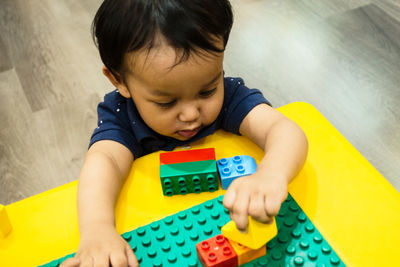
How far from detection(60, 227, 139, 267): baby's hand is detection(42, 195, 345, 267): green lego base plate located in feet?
0.09

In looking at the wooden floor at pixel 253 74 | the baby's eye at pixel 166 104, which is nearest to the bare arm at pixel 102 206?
the baby's eye at pixel 166 104

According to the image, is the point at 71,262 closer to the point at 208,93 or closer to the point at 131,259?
the point at 131,259

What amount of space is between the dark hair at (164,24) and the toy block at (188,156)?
0.49 feet

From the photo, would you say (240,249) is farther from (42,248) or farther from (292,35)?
(292,35)

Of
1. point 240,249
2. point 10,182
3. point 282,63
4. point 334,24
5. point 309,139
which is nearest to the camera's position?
point 240,249

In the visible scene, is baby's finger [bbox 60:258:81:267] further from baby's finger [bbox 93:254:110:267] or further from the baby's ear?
the baby's ear

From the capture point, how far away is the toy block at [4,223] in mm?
565

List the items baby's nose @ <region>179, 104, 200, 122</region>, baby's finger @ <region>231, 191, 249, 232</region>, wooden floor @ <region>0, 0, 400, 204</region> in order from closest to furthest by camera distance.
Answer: baby's finger @ <region>231, 191, 249, 232</region>
baby's nose @ <region>179, 104, 200, 122</region>
wooden floor @ <region>0, 0, 400, 204</region>

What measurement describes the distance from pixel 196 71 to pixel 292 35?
101 cm

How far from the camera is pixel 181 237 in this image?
1.83 feet

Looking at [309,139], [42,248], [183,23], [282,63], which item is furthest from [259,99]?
[282,63]

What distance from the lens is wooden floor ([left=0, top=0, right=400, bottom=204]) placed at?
3.78 ft

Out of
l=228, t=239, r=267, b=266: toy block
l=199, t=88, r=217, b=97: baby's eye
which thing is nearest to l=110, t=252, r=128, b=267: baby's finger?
l=228, t=239, r=267, b=266: toy block

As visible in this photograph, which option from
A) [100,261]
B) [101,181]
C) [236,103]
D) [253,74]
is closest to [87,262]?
[100,261]
